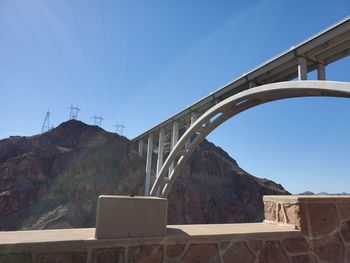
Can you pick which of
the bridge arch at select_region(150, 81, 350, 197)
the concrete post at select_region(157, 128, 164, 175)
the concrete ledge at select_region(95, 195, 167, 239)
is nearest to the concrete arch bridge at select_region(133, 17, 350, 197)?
the bridge arch at select_region(150, 81, 350, 197)

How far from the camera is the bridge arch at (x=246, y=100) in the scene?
7.08 metres

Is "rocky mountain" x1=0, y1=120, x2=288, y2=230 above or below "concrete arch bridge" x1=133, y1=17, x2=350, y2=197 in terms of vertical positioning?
below

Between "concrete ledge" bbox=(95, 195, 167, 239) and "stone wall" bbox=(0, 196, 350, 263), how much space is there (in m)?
0.06

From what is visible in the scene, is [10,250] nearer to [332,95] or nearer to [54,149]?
[332,95]

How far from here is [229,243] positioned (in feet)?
7.93

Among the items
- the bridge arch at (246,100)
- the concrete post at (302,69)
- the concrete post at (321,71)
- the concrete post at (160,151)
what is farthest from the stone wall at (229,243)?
the concrete post at (160,151)

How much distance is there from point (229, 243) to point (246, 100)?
9.81 m

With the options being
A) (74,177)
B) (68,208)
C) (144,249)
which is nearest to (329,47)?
(144,249)

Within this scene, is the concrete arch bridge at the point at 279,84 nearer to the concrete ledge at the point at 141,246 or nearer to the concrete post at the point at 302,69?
the concrete post at the point at 302,69

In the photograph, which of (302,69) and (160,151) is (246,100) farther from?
(160,151)

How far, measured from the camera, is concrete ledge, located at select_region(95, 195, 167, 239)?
2.13m

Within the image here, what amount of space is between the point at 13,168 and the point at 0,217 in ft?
14.6

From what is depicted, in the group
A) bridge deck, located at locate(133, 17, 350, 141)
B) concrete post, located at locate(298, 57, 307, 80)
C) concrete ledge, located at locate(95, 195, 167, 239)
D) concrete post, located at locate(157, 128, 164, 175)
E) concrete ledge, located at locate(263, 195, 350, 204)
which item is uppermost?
bridge deck, located at locate(133, 17, 350, 141)

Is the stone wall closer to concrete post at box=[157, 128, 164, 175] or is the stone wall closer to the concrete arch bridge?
the concrete arch bridge
